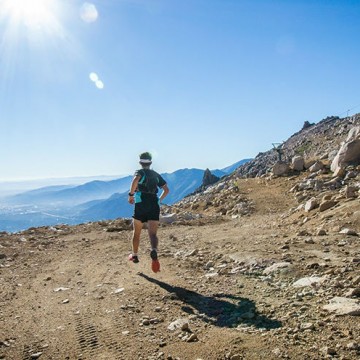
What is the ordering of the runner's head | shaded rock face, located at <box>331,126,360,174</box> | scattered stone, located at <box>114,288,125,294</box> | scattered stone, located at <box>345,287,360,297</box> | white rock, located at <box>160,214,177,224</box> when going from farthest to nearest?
shaded rock face, located at <box>331,126,360,174</box>, white rock, located at <box>160,214,177,224</box>, the runner's head, scattered stone, located at <box>114,288,125,294</box>, scattered stone, located at <box>345,287,360,297</box>

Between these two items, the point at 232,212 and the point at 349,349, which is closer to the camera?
the point at 349,349

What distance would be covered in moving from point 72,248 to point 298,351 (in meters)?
10.8

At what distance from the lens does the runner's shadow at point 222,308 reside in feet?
16.3

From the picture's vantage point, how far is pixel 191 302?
604 cm

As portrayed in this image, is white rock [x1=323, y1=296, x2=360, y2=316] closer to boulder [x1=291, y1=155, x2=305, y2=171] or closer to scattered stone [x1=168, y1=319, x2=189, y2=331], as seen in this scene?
scattered stone [x1=168, y1=319, x2=189, y2=331]

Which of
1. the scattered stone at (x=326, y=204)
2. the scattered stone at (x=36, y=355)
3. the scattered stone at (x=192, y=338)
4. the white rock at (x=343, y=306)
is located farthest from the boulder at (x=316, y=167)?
Result: the scattered stone at (x=36, y=355)

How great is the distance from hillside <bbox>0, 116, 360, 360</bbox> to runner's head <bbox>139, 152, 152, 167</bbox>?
2.55 metres

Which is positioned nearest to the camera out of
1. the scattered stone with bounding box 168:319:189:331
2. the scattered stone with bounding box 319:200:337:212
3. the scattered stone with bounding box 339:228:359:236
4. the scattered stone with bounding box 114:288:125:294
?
the scattered stone with bounding box 168:319:189:331

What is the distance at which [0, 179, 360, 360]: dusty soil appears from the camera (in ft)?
14.2

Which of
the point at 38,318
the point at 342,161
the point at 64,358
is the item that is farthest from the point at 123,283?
the point at 342,161

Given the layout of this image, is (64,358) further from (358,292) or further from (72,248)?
(72,248)

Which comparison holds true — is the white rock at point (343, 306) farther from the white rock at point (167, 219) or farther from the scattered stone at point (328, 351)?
the white rock at point (167, 219)

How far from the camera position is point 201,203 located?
1072 inches

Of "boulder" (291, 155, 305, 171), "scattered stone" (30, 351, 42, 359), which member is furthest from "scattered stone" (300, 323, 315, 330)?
"boulder" (291, 155, 305, 171)
